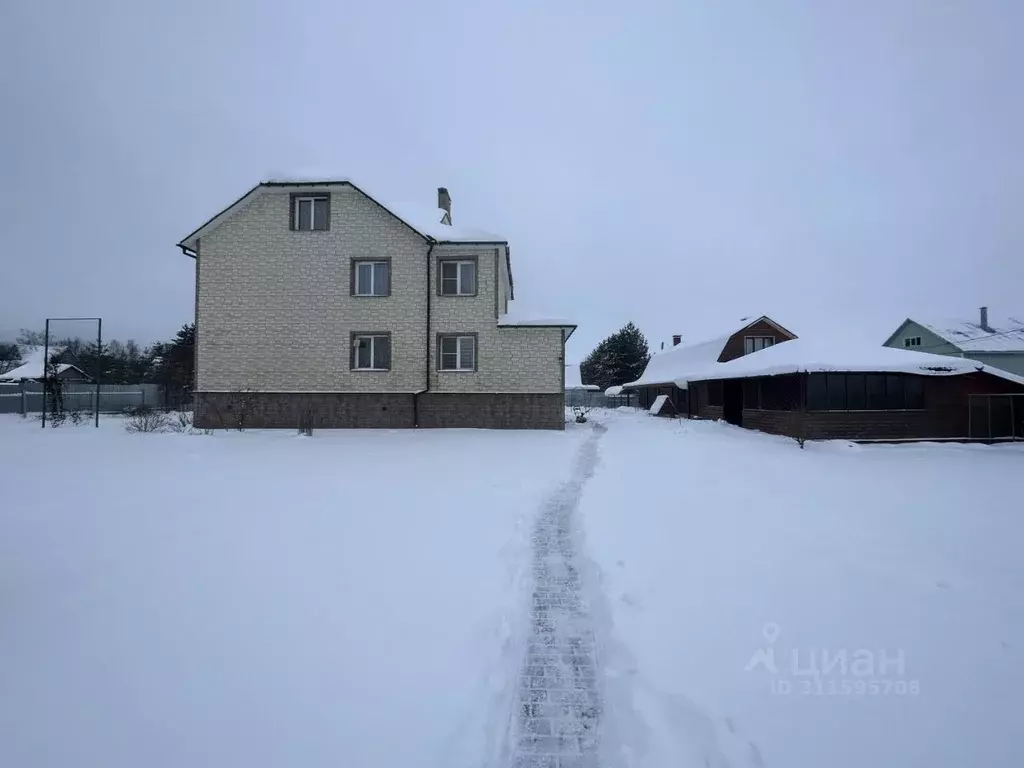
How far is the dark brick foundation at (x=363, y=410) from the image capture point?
19375 mm

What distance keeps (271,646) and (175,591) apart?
5.02ft

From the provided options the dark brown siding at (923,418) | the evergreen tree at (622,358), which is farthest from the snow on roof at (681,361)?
the dark brown siding at (923,418)

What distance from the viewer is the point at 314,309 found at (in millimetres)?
19547

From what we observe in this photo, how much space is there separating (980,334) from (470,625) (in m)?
48.2

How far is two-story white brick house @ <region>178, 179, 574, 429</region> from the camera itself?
1947 cm

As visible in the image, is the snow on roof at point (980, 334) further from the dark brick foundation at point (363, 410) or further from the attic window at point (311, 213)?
the attic window at point (311, 213)

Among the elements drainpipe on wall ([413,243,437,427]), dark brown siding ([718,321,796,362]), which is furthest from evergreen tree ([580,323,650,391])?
drainpipe on wall ([413,243,437,427])

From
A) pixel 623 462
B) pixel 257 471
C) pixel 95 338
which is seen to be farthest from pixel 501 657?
pixel 95 338

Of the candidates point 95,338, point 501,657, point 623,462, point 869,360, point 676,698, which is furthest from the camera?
point 95,338

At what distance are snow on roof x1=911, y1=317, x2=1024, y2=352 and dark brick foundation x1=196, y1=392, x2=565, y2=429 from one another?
3448cm

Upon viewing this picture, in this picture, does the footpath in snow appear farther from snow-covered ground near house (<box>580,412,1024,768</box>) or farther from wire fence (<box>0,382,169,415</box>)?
wire fence (<box>0,382,169,415</box>)

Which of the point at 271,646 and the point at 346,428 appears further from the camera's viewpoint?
the point at 346,428

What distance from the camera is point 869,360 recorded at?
57.4 feet

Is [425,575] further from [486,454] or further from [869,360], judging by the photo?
[869,360]
